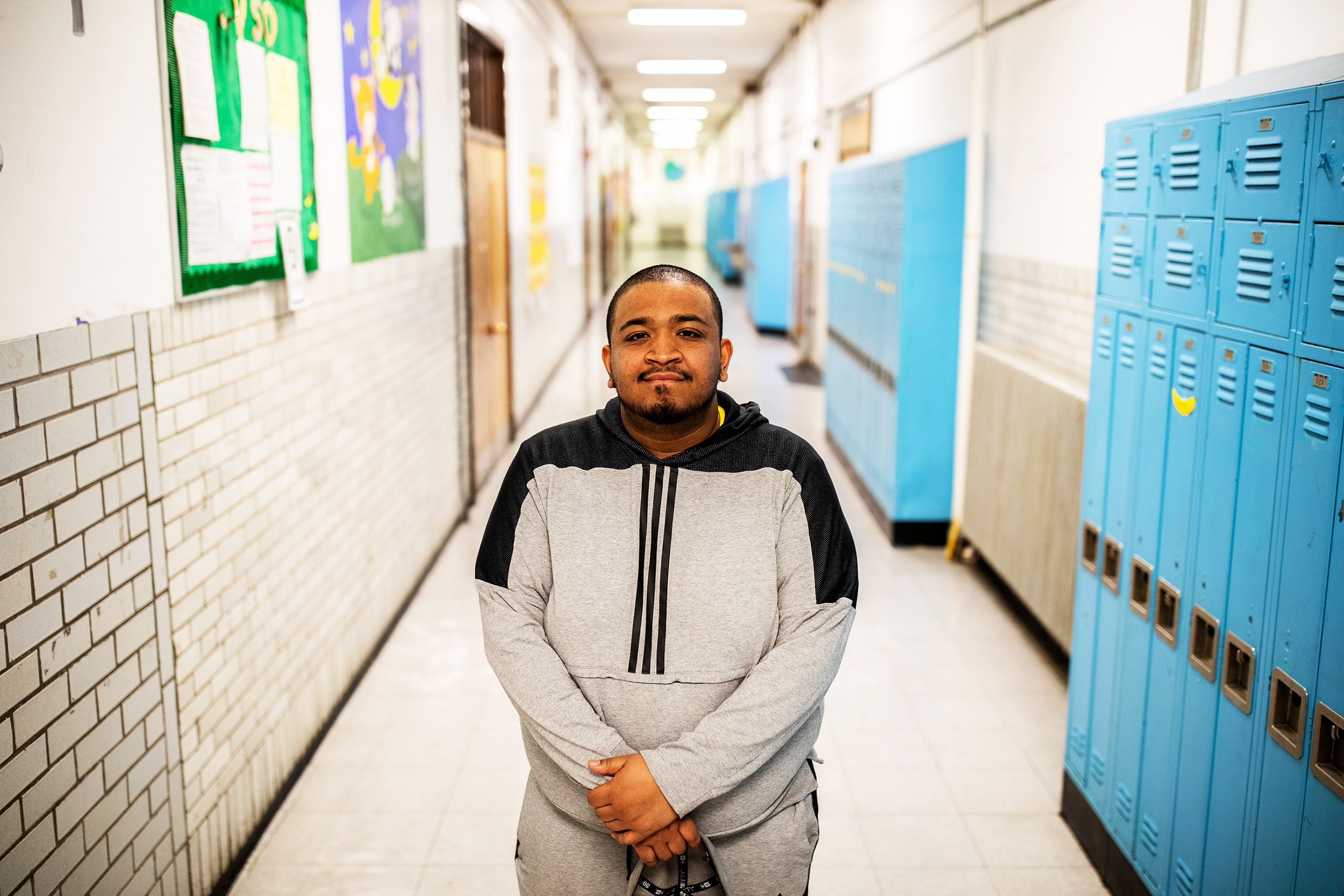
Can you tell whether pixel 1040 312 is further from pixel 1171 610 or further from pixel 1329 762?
pixel 1329 762

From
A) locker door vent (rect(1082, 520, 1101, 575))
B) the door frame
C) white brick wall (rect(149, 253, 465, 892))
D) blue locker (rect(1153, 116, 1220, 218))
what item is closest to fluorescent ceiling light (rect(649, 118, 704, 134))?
the door frame

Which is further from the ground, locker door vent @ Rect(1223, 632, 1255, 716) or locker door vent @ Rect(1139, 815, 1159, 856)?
locker door vent @ Rect(1223, 632, 1255, 716)

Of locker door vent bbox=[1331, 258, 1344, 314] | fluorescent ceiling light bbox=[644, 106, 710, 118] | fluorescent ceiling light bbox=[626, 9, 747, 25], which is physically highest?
fluorescent ceiling light bbox=[644, 106, 710, 118]

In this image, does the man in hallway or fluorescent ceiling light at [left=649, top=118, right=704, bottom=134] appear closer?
the man in hallway

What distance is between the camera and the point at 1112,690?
253cm

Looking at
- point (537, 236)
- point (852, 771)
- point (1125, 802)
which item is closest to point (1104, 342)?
point (1125, 802)

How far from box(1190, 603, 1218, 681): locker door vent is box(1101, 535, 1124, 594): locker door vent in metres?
0.36

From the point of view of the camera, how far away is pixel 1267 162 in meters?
1.88

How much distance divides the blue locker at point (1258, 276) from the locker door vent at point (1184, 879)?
1.10m

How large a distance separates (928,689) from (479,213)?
3915 mm

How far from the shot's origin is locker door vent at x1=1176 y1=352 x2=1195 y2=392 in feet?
6.97

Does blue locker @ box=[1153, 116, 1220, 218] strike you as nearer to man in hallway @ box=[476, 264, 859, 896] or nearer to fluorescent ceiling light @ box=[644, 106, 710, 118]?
man in hallway @ box=[476, 264, 859, 896]

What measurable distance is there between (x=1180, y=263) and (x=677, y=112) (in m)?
21.8

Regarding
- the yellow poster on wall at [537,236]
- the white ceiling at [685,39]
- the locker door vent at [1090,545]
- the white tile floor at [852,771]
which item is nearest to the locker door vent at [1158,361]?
the locker door vent at [1090,545]
